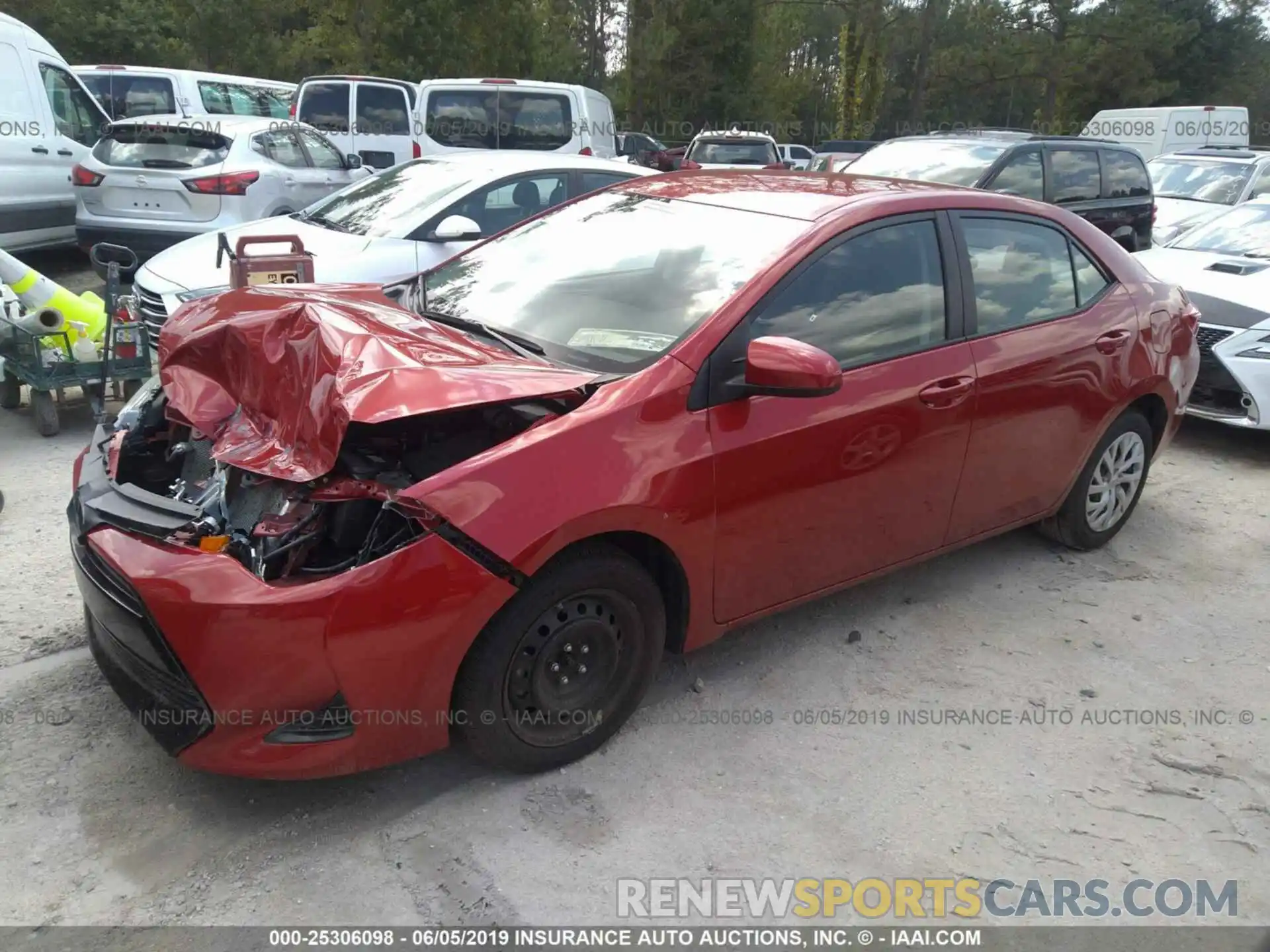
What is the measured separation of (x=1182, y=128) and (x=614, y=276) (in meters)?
19.7

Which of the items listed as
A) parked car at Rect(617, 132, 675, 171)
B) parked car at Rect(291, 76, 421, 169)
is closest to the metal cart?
parked car at Rect(291, 76, 421, 169)

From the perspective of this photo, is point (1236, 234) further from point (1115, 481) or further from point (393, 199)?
point (393, 199)

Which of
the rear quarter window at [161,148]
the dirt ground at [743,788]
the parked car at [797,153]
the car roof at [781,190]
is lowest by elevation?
the dirt ground at [743,788]

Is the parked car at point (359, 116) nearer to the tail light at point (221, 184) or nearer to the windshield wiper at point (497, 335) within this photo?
the tail light at point (221, 184)

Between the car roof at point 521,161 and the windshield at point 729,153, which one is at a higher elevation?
the windshield at point 729,153

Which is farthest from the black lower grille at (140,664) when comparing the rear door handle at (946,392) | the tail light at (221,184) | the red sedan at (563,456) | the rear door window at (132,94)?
the rear door window at (132,94)

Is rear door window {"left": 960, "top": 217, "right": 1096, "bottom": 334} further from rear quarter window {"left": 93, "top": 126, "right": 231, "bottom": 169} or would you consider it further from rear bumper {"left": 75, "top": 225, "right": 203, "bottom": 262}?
rear quarter window {"left": 93, "top": 126, "right": 231, "bottom": 169}

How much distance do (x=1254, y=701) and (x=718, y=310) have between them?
2.49 metres

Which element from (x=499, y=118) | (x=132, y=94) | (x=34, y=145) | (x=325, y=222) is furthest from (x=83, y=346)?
(x=132, y=94)

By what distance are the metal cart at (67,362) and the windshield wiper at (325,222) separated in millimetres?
1517

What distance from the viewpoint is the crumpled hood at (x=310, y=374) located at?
2668 millimetres

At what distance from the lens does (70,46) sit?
25.4 meters

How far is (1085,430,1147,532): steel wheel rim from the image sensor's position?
4.57 meters

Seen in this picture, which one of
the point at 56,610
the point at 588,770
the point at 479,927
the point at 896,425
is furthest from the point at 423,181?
the point at 479,927
